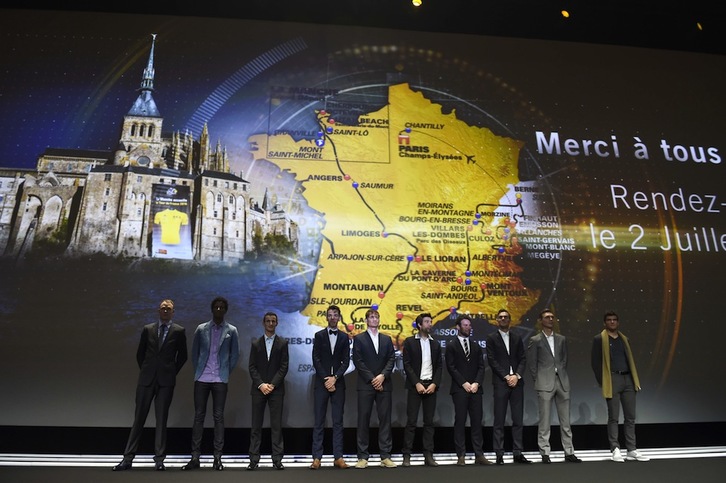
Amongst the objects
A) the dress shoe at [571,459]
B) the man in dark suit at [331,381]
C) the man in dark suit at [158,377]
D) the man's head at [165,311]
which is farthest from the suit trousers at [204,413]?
the dress shoe at [571,459]

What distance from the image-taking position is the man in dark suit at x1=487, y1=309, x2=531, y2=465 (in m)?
4.03

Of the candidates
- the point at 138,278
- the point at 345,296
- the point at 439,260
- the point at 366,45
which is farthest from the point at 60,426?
the point at 366,45

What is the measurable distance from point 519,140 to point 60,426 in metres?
5.01

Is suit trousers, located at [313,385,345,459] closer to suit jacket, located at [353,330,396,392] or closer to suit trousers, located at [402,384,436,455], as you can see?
suit jacket, located at [353,330,396,392]

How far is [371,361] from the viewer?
4.03m

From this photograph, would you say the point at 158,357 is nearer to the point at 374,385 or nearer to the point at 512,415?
the point at 374,385

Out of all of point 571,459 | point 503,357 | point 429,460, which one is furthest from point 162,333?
point 571,459

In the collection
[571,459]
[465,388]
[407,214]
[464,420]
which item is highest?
[407,214]

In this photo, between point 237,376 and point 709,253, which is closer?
point 237,376

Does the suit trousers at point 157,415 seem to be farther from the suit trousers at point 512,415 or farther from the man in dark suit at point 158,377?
the suit trousers at point 512,415

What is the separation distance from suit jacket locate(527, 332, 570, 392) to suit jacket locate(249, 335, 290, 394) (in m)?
2.02

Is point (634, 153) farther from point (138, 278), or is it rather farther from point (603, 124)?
point (138, 278)

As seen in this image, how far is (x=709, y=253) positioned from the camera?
17.4ft

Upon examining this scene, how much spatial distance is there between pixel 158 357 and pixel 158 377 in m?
0.14
